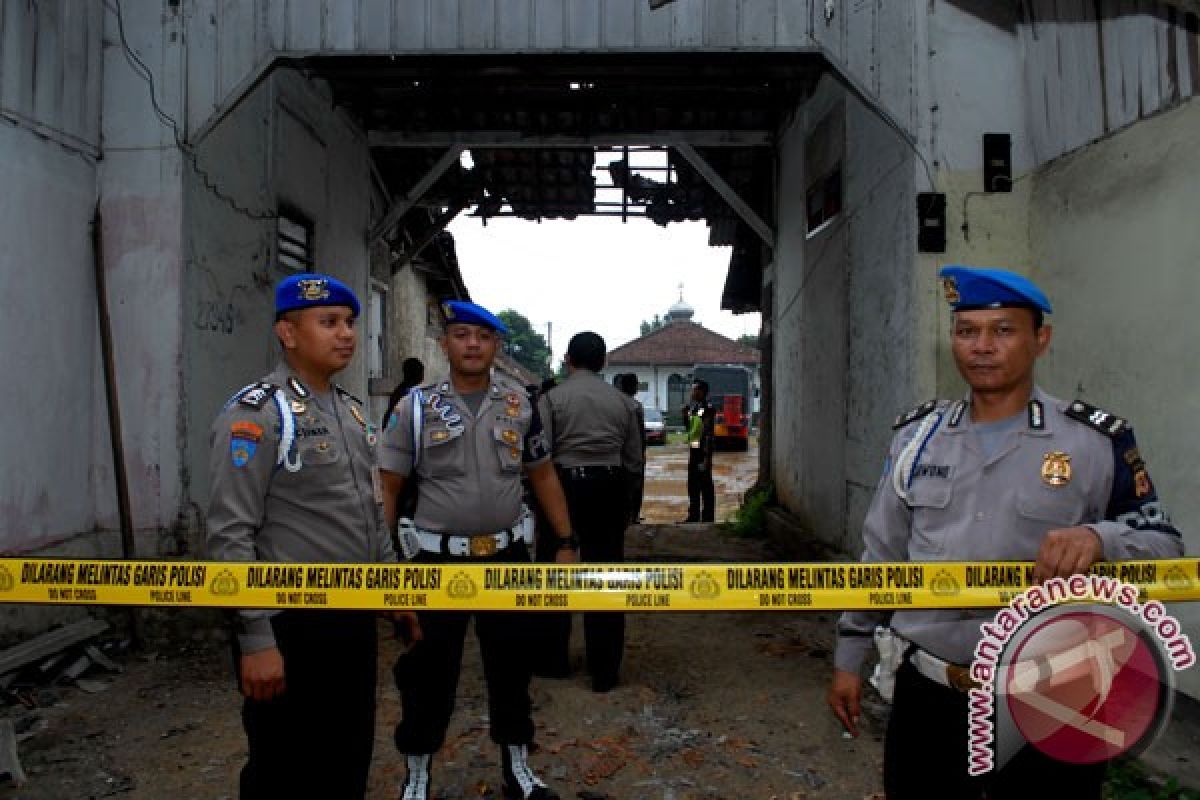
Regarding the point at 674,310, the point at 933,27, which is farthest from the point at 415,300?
the point at 674,310

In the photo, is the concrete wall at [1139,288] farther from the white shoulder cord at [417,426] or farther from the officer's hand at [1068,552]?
the white shoulder cord at [417,426]

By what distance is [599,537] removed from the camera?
494 cm

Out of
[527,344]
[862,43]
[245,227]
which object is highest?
[527,344]

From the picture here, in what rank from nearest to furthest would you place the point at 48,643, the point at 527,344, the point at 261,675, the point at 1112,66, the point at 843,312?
the point at 261,675 < the point at 1112,66 < the point at 48,643 < the point at 843,312 < the point at 527,344

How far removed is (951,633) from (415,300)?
14.8m

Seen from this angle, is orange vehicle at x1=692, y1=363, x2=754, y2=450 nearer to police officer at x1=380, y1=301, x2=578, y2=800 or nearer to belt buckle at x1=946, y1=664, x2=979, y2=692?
police officer at x1=380, y1=301, x2=578, y2=800

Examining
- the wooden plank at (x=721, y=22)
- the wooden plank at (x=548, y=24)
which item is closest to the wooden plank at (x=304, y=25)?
the wooden plank at (x=548, y=24)

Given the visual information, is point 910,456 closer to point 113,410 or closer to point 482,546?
point 482,546

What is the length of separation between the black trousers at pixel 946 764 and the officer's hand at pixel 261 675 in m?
1.67

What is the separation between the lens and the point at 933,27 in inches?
199

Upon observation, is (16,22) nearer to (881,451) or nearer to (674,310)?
(881,451)

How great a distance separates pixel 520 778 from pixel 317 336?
2.00 m

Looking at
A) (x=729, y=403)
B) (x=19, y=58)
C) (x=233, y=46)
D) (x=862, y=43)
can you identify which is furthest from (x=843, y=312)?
(x=729, y=403)

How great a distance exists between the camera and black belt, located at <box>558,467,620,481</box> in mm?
4859
